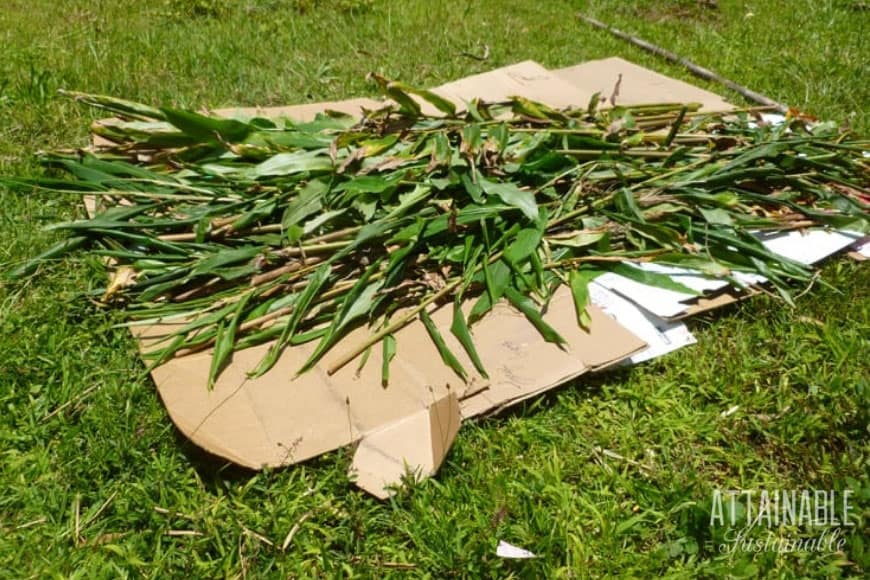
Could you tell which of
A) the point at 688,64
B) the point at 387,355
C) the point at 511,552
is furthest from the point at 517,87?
the point at 511,552

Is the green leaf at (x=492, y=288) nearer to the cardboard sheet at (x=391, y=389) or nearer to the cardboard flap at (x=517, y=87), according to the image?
the cardboard sheet at (x=391, y=389)

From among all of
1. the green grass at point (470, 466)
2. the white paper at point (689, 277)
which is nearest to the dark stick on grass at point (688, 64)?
the white paper at point (689, 277)

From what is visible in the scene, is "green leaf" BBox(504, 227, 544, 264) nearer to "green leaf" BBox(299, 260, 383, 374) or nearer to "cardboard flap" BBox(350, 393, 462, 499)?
"green leaf" BBox(299, 260, 383, 374)

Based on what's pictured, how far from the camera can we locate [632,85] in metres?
3.60

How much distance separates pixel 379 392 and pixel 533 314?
0.47 m

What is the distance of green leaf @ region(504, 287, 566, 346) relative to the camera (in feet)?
6.64

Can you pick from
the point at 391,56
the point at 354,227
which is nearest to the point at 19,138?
the point at 354,227

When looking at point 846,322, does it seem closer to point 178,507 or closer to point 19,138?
point 178,507

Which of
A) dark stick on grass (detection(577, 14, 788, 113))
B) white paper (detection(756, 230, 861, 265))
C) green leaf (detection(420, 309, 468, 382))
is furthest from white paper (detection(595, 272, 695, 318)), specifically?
dark stick on grass (detection(577, 14, 788, 113))

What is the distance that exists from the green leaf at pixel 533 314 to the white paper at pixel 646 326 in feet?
0.69

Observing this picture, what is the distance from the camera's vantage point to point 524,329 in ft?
6.82

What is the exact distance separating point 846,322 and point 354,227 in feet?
4.61

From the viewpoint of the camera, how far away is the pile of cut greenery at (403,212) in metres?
2.02

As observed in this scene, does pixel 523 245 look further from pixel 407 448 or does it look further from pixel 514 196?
pixel 407 448
